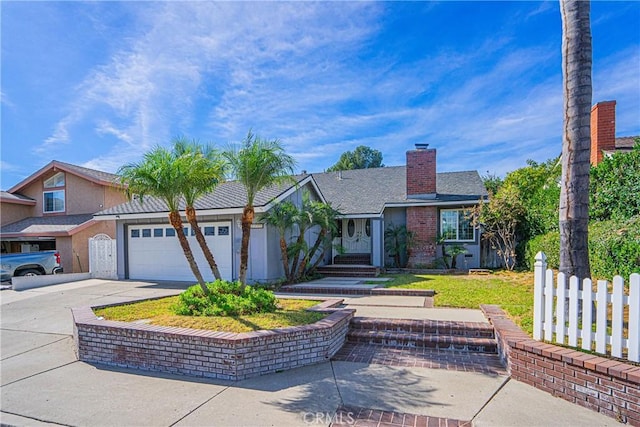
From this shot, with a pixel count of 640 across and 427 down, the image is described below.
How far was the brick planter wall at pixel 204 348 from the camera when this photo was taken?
455 cm

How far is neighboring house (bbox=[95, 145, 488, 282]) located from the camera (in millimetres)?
12492

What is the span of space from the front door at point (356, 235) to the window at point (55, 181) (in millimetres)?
17964

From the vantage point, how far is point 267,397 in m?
4.00

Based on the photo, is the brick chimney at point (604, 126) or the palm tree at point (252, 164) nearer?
the palm tree at point (252, 164)

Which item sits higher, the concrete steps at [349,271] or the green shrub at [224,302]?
the green shrub at [224,302]

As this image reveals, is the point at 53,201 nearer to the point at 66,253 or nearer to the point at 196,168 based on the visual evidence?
the point at 66,253

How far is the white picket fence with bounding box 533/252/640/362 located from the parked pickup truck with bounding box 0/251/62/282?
18.4 metres

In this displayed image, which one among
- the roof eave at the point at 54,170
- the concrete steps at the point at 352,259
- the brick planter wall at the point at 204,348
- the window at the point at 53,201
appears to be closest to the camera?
the brick planter wall at the point at 204,348

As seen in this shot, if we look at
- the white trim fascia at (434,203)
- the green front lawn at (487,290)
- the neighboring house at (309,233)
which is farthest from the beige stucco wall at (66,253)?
the green front lawn at (487,290)

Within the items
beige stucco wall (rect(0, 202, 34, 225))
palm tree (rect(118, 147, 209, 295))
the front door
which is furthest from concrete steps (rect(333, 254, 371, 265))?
beige stucco wall (rect(0, 202, 34, 225))

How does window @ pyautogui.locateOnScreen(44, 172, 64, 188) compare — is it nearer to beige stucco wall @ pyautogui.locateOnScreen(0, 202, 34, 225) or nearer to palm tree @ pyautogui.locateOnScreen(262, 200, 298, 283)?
beige stucco wall @ pyautogui.locateOnScreen(0, 202, 34, 225)

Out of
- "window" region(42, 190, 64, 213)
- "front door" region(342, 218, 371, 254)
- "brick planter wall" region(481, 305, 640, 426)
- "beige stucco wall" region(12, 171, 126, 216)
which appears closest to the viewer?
"brick planter wall" region(481, 305, 640, 426)

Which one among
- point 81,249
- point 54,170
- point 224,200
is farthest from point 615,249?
point 54,170

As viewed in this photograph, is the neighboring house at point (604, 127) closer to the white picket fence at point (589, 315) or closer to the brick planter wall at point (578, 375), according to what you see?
the white picket fence at point (589, 315)
